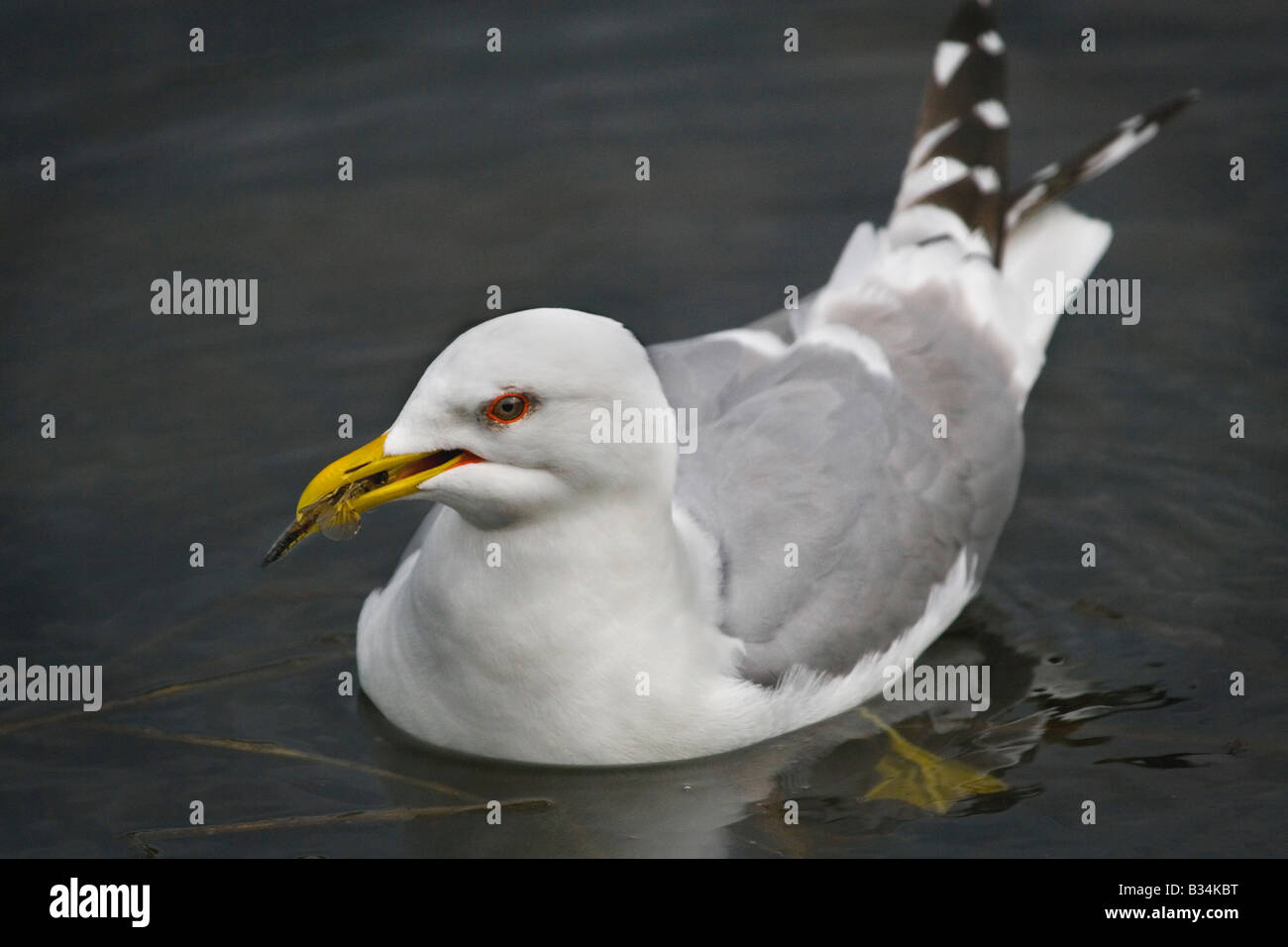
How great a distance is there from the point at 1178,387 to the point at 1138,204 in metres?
1.29

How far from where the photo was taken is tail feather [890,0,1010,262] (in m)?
7.46

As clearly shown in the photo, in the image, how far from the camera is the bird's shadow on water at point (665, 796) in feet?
19.7

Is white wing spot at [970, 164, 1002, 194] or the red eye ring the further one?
white wing spot at [970, 164, 1002, 194]

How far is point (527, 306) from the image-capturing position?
8.34 metres

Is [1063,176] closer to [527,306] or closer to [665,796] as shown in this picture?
[527,306]

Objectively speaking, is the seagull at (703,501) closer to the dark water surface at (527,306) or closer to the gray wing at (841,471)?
the gray wing at (841,471)

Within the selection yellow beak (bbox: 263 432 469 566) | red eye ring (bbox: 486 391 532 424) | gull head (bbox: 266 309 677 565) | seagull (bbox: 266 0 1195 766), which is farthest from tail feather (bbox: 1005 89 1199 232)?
yellow beak (bbox: 263 432 469 566)

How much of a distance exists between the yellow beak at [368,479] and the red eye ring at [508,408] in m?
0.17

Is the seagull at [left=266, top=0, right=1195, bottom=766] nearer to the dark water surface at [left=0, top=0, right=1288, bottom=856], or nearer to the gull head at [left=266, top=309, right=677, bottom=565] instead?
the gull head at [left=266, top=309, right=677, bottom=565]

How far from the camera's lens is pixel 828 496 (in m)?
6.18

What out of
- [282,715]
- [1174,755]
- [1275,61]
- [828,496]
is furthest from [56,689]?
[1275,61]

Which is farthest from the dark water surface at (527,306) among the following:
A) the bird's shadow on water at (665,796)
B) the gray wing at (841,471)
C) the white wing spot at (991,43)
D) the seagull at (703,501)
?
the white wing spot at (991,43)

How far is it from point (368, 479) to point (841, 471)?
173 centimetres

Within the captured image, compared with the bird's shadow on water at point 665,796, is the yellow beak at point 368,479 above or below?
above
